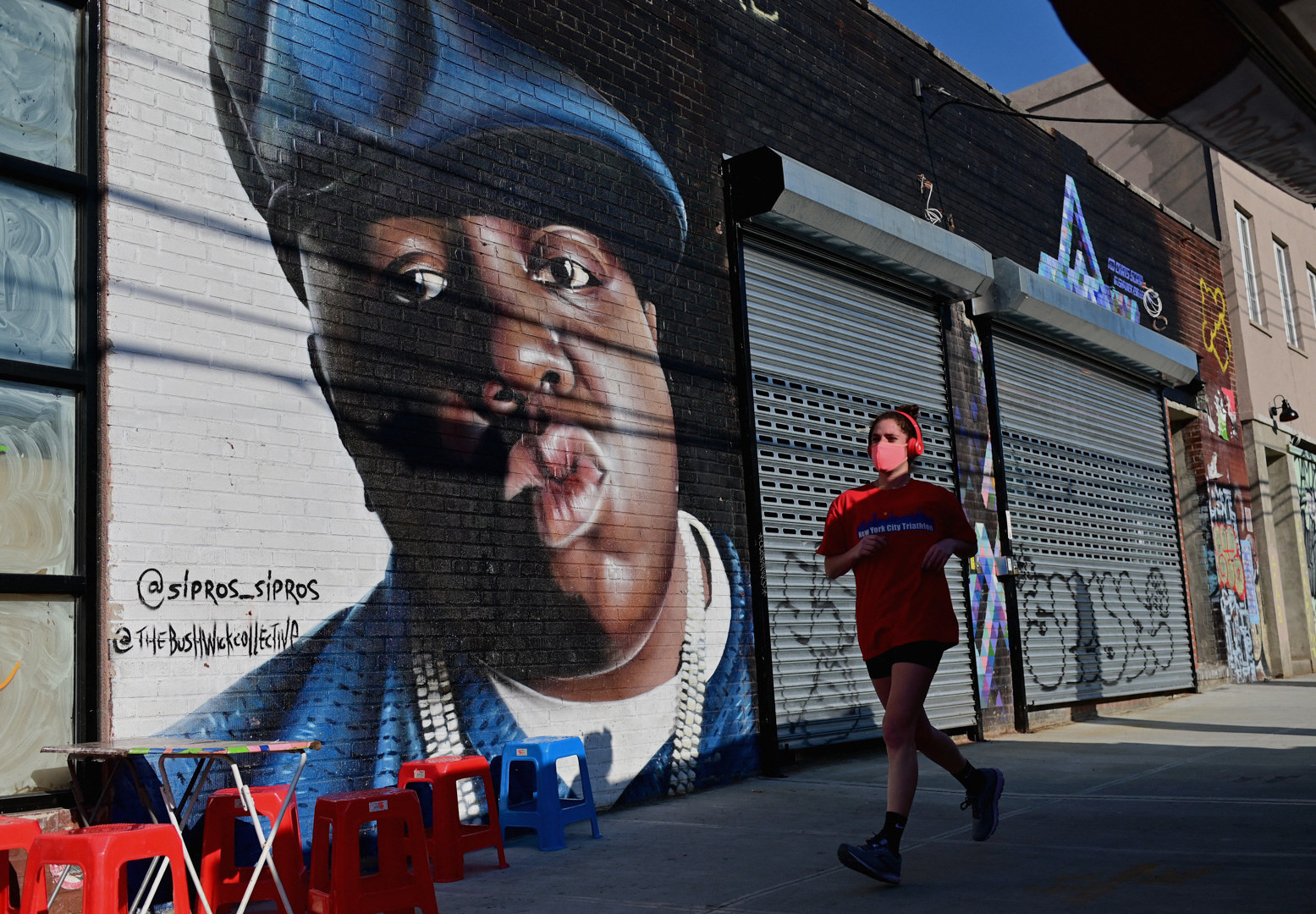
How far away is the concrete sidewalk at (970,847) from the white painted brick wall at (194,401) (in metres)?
1.60

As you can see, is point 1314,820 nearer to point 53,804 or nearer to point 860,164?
point 53,804

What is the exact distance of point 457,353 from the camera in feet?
21.4

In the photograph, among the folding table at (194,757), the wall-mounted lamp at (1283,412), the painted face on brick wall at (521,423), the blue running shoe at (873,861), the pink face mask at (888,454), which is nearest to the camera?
the folding table at (194,757)

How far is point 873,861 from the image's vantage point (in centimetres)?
441

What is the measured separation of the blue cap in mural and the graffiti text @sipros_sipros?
176cm

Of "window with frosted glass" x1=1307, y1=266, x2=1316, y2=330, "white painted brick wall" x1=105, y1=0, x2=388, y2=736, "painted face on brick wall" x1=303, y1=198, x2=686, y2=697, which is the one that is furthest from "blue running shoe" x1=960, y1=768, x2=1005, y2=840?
"window with frosted glass" x1=1307, y1=266, x2=1316, y2=330

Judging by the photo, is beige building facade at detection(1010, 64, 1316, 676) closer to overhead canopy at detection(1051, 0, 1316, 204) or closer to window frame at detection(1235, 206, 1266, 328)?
window frame at detection(1235, 206, 1266, 328)

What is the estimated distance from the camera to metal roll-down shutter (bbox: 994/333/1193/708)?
1196cm

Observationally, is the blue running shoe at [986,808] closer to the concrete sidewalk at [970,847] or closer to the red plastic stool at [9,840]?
the concrete sidewalk at [970,847]

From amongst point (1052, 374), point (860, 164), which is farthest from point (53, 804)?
point (1052, 374)

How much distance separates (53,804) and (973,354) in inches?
364

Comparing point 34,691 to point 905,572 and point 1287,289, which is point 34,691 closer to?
point 905,572

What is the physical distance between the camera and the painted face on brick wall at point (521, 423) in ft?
20.0

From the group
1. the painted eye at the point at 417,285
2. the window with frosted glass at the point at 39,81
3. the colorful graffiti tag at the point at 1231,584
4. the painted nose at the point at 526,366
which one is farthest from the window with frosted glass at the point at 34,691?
the colorful graffiti tag at the point at 1231,584
